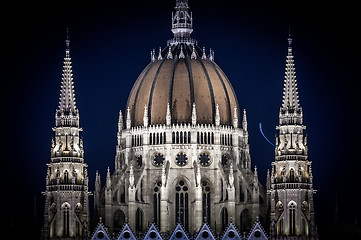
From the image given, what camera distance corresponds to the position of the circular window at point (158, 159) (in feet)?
567

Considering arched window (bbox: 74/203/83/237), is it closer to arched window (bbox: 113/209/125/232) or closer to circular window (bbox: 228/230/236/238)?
arched window (bbox: 113/209/125/232)

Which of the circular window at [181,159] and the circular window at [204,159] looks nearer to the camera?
the circular window at [181,159]

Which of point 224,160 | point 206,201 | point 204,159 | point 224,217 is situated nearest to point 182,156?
point 204,159

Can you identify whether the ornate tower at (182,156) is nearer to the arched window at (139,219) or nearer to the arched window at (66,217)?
the arched window at (139,219)

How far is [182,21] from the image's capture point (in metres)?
178

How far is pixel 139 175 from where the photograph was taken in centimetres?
17238

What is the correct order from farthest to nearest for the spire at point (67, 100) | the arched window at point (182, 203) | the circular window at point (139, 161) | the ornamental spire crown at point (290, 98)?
the circular window at point (139, 161) → the arched window at point (182, 203) → the spire at point (67, 100) → the ornamental spire crown at point (290, 98)

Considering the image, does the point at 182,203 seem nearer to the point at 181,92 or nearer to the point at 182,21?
the point at 181,92

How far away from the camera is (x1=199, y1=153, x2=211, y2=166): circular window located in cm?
17262

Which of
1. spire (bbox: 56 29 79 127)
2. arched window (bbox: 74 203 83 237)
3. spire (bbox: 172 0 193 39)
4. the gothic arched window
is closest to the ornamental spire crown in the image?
spire (bbox: 172 0 193 39)

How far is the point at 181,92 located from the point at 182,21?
32.4ft

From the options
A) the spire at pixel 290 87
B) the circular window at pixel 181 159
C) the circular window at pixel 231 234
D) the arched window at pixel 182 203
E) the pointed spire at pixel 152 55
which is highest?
the pointed spire at pixel 152 55

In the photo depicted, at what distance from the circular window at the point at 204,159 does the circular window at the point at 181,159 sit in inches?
71.3

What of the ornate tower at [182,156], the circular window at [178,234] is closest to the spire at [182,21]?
the ornate tower at [182,156]
